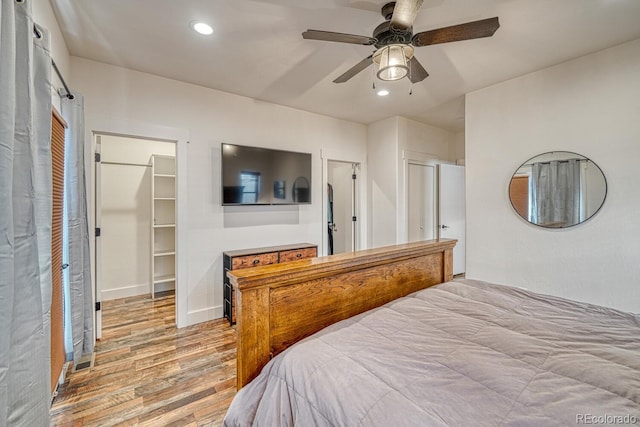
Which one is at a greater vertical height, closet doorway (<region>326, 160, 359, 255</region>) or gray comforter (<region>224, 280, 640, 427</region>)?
closet doorway (<region>326, 160, 359, 255</region>)

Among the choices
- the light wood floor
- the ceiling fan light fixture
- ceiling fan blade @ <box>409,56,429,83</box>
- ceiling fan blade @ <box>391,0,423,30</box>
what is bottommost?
the light wood floor

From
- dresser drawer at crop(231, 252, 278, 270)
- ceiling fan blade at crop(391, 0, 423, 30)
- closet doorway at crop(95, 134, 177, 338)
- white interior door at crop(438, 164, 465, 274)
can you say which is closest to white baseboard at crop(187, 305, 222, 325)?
dresser drawer at crop(231, 252, 278, 270)

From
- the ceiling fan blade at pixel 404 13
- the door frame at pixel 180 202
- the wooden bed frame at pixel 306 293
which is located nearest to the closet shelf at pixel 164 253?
the door frame at pixel 180 202

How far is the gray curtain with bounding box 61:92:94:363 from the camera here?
215 centimetres

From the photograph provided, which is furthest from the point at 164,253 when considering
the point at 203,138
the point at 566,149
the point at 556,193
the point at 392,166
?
the point at 566,149

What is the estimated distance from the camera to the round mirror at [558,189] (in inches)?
101

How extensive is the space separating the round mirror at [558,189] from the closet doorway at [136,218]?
4450 millimetres

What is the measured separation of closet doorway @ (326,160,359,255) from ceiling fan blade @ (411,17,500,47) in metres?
2.92

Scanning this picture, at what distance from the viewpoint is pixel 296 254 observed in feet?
11.5

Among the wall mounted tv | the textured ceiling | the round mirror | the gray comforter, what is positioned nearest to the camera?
the gray comforter

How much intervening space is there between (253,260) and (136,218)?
2.12 meters

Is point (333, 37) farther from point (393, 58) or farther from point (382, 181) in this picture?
point (382, 181)

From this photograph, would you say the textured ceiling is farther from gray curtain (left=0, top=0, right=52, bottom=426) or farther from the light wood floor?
the light wood floor

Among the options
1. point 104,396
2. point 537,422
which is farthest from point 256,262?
point 537,422
